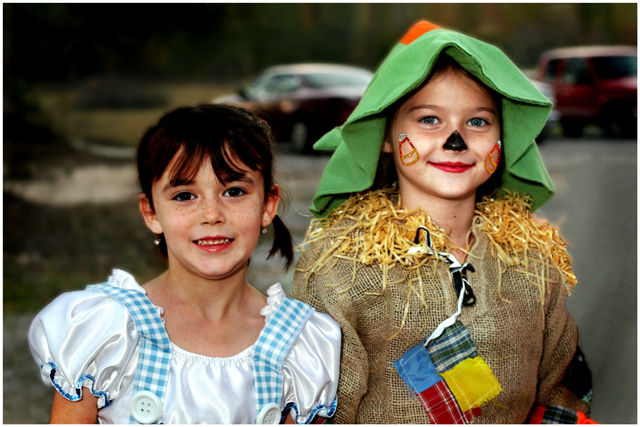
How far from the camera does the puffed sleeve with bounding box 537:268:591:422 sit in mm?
2367

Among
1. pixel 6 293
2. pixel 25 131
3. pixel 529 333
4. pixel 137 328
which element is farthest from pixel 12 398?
pixel 25 131

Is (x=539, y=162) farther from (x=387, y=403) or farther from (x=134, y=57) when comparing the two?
(x=134, y=57)

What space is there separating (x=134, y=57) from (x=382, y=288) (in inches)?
299

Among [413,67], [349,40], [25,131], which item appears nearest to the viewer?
[413,67]

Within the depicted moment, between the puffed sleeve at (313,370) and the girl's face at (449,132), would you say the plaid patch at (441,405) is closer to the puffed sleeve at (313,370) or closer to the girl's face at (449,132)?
the puffed sleeve at (313,370)

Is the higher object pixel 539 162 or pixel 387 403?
pixel 539 162

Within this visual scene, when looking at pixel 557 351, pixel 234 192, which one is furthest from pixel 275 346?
pixel 557 351

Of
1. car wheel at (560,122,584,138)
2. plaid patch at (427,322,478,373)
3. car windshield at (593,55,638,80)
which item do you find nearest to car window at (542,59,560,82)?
car windshield at (593,55,638,80)

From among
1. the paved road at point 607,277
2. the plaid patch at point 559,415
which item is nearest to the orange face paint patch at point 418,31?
the plaid patch at point 559,415

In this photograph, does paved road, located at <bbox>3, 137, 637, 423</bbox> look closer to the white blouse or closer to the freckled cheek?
the freckled cheek

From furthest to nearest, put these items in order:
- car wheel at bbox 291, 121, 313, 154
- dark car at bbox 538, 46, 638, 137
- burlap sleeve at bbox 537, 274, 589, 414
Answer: dark car at bbox 538, 46, 638, 137 < car wheel at bbox 291, 121, 313, 154 < burlap sleeve at bbox 537, 274, 589, 414

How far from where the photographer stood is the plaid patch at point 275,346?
1.97 meters

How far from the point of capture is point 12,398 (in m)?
4.15

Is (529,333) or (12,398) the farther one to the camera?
(12,398)
